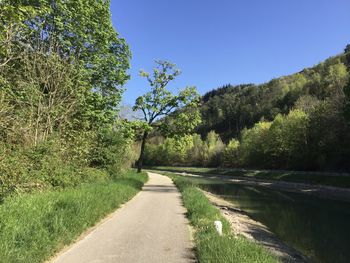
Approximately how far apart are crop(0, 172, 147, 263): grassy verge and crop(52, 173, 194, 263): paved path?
0.42 metres

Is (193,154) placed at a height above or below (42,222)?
above

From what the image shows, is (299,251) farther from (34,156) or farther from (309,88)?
(309,88)

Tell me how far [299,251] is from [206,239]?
7.68m

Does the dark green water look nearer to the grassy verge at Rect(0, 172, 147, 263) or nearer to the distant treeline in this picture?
the grassy verge at Rect(0, 172, 147, 263)

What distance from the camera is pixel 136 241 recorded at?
1163cm

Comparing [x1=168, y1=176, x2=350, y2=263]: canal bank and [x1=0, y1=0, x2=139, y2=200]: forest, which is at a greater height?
[x1=0, y1=0, x2=139, y2=200]: forest

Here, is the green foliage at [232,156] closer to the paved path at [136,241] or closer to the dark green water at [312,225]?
the dark green water at [312,225]

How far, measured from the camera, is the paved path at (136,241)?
385 inches

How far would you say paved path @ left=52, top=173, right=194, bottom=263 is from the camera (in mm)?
9786

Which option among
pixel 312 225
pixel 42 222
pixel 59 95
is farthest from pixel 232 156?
pixel 42 222

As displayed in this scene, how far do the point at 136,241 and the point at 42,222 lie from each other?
2839 mm

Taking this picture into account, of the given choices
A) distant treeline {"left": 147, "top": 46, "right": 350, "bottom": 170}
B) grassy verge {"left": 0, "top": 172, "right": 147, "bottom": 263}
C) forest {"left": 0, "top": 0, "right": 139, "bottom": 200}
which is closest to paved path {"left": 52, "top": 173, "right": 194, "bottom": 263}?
grassy verge {"left": 0, "top": 172, "right": 147, "bottom": 263}

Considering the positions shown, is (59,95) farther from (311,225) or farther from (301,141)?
(301,141)

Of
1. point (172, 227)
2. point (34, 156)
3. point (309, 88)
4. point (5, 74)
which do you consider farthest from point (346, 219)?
point (309, 88)
